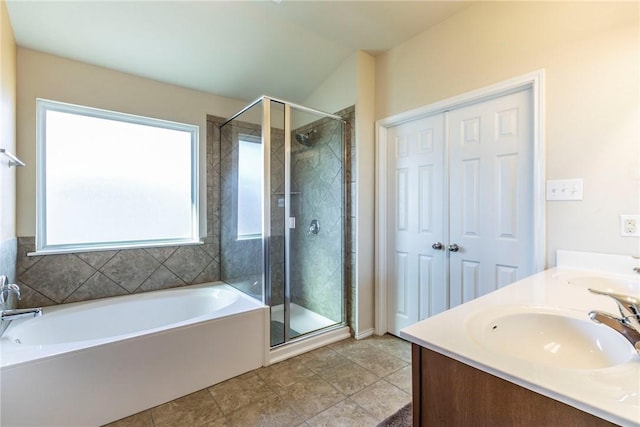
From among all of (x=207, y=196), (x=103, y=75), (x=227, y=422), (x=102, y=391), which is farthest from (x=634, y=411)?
(x=103, y=75)

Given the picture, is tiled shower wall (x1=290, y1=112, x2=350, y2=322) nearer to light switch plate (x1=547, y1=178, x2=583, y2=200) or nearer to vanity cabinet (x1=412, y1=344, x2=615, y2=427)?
light switch plate (x1=547, y1=178, x2=583, y2=200)

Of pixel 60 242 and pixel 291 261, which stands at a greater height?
pixel 60 242

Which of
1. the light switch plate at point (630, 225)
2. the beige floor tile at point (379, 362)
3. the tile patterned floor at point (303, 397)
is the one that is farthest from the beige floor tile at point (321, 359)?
the light switch plate at point (630, 225)

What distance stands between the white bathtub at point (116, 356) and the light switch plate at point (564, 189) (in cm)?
203

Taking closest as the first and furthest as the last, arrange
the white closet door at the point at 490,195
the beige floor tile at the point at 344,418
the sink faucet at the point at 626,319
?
the sink faucet at the point at 626,319 < the beige floor tile at the point at 344,418 < the white closet door at the point at 490,195

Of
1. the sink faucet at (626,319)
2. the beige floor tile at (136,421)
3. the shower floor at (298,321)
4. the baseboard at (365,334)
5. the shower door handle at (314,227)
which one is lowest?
the beige floor tile at (136,421)

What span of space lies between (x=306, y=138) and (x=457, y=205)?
4.61ft

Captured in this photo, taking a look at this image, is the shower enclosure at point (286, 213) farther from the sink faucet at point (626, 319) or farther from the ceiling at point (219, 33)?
the sink faucet at point (626, 319)

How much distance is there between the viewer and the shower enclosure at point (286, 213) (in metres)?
2.36

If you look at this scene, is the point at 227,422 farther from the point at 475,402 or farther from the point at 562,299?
the point at 562,299

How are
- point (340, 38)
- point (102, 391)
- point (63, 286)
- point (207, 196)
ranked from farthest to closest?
point (207, 196) → point (340, 38) → point (63, 286) → point (102, 391)

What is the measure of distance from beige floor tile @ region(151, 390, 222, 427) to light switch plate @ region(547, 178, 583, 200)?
90.8 inches

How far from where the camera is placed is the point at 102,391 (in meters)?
1.59

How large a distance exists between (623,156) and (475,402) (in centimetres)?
157
